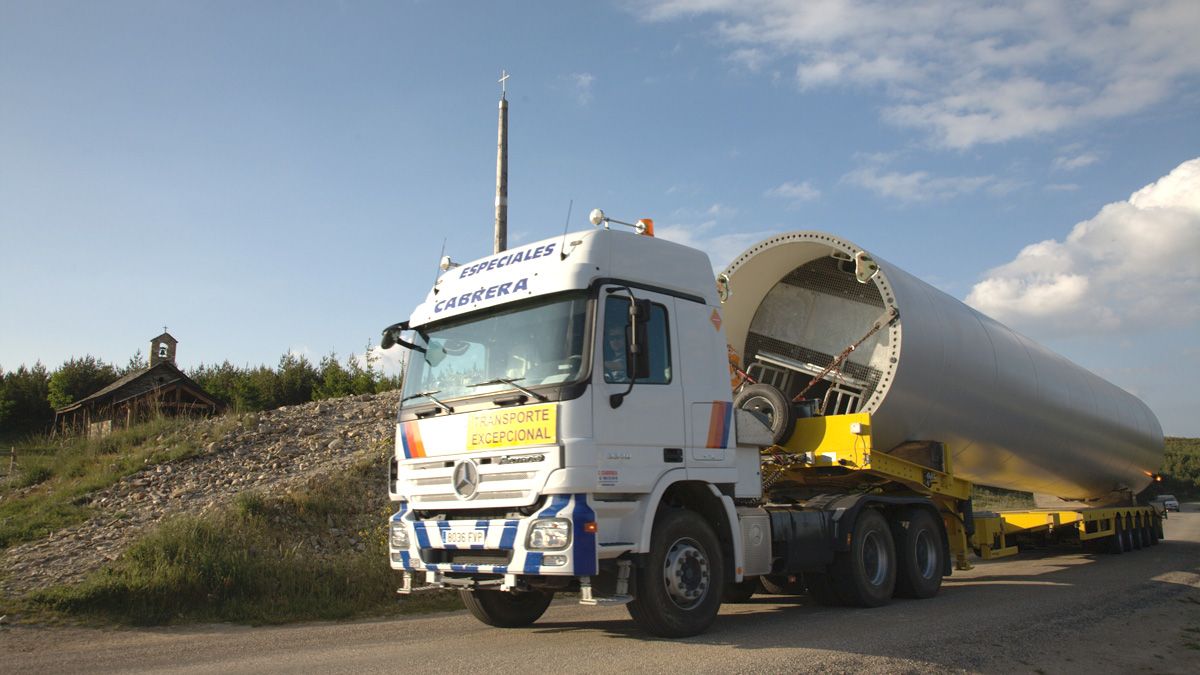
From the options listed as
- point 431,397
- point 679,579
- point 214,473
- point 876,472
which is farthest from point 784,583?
point 214,473

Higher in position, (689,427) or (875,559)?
(689,427)

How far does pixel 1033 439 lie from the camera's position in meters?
12.3

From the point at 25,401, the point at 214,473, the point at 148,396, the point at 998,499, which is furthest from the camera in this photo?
the point at 25,401

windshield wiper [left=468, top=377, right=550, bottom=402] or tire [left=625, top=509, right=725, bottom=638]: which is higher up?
windshield wiper [left=468, top=377, right=550, bottom=402]

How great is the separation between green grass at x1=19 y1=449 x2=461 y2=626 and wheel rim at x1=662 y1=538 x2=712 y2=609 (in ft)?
12.5

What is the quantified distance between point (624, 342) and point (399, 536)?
2.65 m

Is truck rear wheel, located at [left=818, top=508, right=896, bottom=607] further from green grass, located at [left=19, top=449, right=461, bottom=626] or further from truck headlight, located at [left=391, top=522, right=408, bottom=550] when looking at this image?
truck headlight, located at [left=391, top=522, right=408, bottom=550]

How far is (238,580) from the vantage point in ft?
31.3

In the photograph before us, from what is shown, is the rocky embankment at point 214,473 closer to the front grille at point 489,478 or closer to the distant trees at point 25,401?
the front grille at point 489,478

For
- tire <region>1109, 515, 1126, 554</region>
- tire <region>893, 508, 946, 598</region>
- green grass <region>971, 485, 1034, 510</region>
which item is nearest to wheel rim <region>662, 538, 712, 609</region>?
tire <region>893, 508, 946, 598</region>

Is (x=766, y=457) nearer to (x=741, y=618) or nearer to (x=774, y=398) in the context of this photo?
(x=774, y=398)

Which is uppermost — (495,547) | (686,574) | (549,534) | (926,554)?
(549,534)

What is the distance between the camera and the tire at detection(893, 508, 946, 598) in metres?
9.98

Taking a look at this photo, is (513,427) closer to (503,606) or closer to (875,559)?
(503,606)
